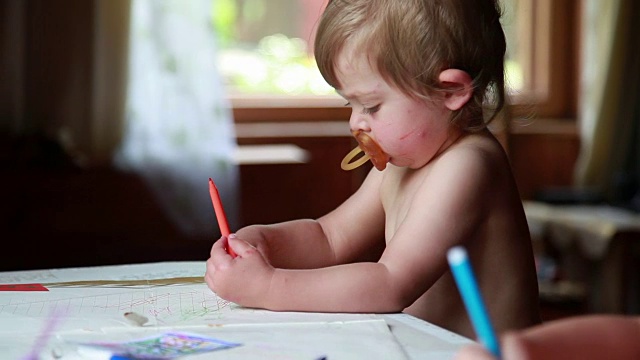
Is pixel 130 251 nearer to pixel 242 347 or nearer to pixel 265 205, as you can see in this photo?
pixel 265 205

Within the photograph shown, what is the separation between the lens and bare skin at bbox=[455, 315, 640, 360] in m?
0.50

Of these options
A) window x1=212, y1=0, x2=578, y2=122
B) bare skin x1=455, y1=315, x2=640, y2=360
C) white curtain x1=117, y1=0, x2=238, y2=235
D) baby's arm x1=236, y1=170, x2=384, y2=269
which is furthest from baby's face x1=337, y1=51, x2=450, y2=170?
window x1=212, y1=0, x2=578, y2=122

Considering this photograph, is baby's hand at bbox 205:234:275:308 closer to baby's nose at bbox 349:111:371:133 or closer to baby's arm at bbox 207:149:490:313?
baby's arm at bbox 207:149:490:313

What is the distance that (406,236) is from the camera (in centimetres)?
94

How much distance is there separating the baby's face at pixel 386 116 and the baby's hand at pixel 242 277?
0.62ft

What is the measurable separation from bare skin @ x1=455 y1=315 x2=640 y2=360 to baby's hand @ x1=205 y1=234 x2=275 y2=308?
40 centimetres

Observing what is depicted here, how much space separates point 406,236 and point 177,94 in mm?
2146

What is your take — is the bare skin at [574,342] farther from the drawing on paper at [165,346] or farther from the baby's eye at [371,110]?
the baby's eye at [371,110]

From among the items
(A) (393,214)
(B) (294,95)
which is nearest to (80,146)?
(B) (294,95)

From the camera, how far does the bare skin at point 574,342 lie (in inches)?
19.7

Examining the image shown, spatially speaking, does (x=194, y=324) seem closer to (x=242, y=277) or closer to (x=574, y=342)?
(x=242, y=277)

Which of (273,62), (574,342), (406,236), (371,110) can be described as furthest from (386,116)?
(273,62)

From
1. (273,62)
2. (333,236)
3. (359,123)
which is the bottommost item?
(273,62)

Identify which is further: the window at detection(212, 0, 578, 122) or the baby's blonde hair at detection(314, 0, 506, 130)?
the window at detection(212, 0, 578, 122)
